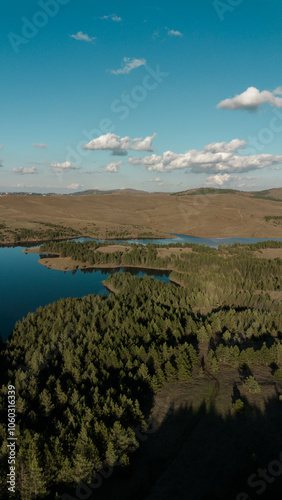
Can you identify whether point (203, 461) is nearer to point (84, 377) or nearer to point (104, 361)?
point (84, 377)

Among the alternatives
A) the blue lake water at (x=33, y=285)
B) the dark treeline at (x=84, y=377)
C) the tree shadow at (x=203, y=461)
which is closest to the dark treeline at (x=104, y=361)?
the dark treeline at (x=84, y=377)

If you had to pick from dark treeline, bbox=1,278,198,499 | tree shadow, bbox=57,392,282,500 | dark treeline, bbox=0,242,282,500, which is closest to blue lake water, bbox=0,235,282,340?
dark treeline, bbox=0,242,282,500

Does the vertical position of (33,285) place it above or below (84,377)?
above

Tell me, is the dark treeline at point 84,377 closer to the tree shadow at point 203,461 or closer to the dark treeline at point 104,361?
the dark treeline at point 104,361

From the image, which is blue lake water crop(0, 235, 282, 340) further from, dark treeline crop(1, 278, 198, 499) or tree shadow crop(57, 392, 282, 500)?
tree shadow crop(57, 392, 282, 500)

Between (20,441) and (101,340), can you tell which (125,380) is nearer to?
(101,340)

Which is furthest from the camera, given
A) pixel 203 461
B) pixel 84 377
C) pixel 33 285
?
pixel 33 285

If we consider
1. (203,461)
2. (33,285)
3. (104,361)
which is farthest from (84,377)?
(33,285)

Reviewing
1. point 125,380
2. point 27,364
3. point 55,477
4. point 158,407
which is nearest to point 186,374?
point 158,407
